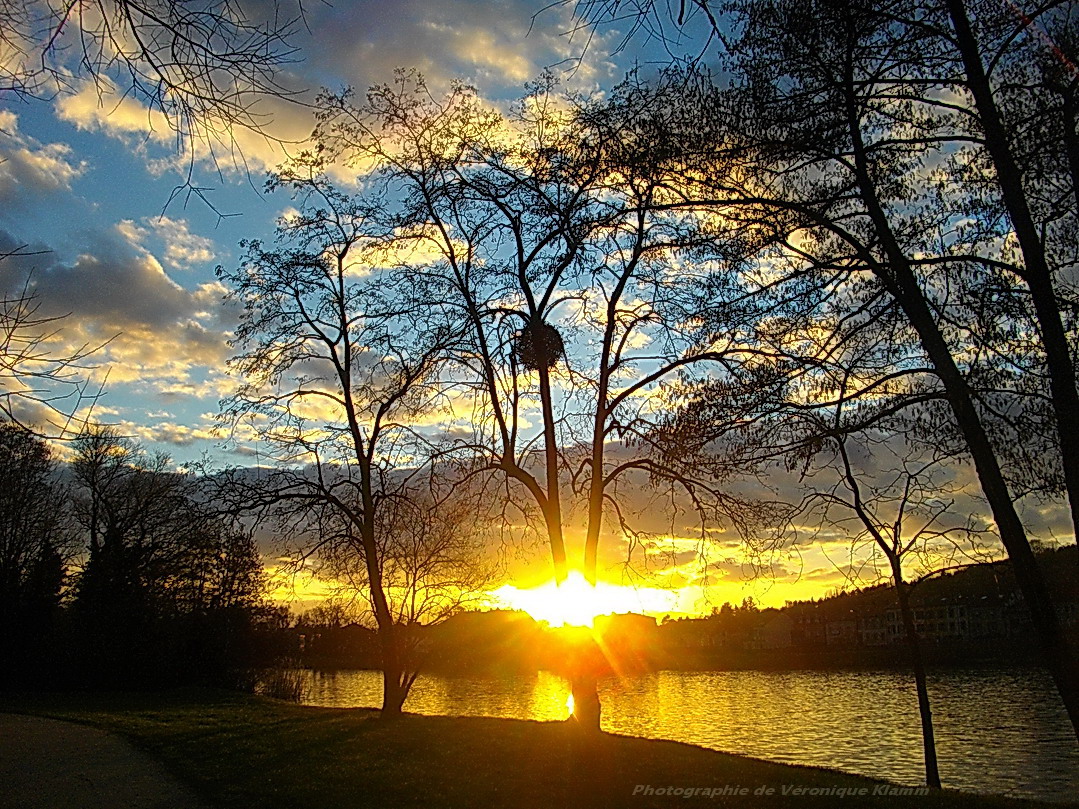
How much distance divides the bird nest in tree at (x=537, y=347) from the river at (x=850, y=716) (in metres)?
13.2

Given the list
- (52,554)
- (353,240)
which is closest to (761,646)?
(52,554)

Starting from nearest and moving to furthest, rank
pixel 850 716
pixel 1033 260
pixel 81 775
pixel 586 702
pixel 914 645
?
pixel 1033 260, pixel 586 702, pixel 81 775, pixel 914 645, pixel 850 716

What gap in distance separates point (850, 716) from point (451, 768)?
1075 inches

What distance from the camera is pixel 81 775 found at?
10.4 meters

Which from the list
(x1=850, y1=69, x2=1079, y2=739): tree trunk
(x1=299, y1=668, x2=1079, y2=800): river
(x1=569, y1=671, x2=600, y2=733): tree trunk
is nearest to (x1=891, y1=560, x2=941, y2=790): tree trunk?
(x1=569, y1=671, x2=600, y2=733): tree trunk

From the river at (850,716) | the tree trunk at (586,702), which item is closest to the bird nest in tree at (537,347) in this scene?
the tree trunk at (586,702)

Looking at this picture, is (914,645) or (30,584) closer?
(914,645)

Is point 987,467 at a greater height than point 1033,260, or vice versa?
point 1033,260

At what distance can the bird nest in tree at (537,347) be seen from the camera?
36.5 ft

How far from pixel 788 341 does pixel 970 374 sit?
1.58 meters

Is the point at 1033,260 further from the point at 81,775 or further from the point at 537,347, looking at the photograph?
the point at 81,775

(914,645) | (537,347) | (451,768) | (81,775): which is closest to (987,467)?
(537,347)

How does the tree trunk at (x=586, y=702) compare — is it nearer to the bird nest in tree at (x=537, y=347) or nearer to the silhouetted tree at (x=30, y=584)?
the bird nest in tree at (x=537, y=347)

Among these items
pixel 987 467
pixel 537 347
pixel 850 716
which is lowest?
pixel 850 716
